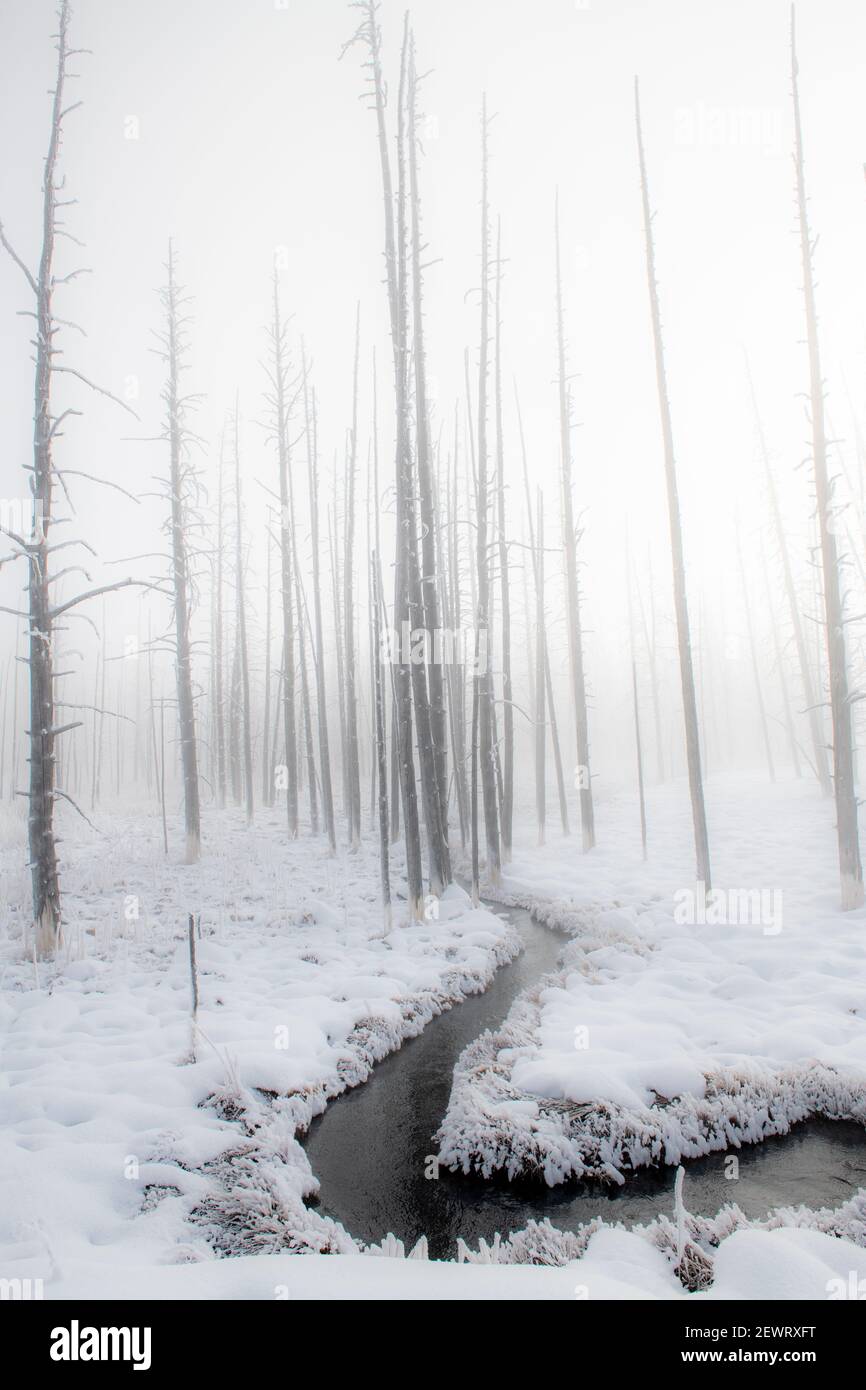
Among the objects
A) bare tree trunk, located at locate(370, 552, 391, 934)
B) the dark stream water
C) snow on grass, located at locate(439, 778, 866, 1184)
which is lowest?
the dark stream water

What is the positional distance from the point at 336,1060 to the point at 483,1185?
2.12 meters

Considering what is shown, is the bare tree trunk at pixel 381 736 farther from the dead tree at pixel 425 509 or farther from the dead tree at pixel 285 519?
the dead tree at pixel 285 519

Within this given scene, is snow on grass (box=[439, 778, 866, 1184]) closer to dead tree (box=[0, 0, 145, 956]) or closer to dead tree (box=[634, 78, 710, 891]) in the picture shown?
dead tree (box=[634, 78, 710, 891])

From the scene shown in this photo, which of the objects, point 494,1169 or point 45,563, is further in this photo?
point 45,563

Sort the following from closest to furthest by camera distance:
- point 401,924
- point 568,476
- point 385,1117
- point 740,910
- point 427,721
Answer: point 385,1117
point 740,910
point 401,924
point 427,721
point 568,476

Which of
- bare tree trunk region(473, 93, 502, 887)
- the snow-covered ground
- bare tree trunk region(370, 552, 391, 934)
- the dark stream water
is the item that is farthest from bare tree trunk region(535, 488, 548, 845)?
the dark stream water

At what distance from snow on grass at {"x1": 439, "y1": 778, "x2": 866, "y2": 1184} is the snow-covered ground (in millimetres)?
31

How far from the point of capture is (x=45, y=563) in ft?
28.6

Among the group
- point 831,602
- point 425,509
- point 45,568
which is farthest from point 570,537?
point 45,568

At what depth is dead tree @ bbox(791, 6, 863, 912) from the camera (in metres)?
9.28

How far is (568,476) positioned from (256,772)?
1372 inches

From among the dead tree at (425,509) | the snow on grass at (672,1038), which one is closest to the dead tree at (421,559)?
the dead tree at (425,509)
